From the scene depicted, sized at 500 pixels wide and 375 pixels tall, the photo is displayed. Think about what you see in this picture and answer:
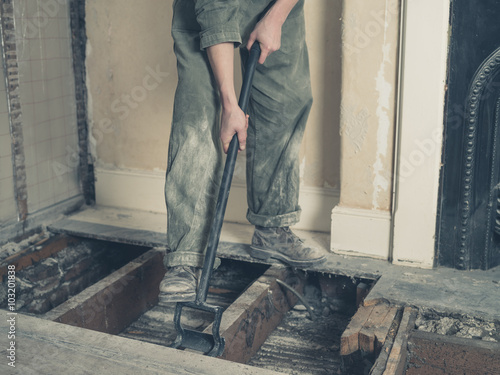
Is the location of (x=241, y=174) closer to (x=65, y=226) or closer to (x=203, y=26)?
(x=65, y=226)

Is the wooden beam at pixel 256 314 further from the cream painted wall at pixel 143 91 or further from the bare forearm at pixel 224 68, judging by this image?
the bare forearm at pixel 224 68

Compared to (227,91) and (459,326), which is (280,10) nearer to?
(227,91)

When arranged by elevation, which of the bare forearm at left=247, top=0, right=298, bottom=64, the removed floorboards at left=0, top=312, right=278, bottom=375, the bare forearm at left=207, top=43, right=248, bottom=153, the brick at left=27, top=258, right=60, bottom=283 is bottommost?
the brick at left=27, top=258, right=60, bottom=283

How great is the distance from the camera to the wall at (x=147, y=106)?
8.76 ft

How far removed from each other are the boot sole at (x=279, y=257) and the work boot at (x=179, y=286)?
425mm

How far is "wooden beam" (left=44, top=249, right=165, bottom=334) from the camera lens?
2.12 m

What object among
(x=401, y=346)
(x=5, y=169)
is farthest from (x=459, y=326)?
(x=5, y=169)

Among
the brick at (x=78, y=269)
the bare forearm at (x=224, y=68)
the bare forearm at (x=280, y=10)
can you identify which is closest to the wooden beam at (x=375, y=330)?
the bare forearm at (x=224, y=68)

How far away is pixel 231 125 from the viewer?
1.95m

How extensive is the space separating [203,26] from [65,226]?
137 centimetres

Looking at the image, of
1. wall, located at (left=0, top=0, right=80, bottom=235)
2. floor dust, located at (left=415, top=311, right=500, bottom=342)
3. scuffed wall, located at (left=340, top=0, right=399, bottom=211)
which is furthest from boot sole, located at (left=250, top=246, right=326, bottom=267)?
wall, located at (left=0, top=0, right=80, bottom=235)

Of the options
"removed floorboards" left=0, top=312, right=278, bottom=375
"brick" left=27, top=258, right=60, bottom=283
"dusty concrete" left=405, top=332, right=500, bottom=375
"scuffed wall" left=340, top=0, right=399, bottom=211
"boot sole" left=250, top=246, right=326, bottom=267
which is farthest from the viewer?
"brick" left=27, top=258, right=60, bottom=283

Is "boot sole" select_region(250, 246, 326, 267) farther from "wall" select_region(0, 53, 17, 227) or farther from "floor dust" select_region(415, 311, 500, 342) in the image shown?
"wall" select_region(0, 53, 17, 227)

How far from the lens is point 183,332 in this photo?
1.93 meters
